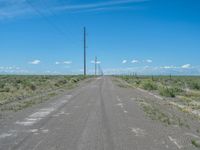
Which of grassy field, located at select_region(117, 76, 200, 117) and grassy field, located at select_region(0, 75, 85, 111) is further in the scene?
grassy field, located at select_region(117, 76, 200, 117)

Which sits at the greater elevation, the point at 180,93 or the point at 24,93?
the point at 24,93

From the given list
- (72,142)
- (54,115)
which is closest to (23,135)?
(72,142)

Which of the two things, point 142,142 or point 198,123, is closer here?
point 142,142

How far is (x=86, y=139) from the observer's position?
7.62 meters

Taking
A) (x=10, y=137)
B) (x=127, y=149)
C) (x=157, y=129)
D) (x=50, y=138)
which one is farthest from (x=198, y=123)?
(x=10, y=137)

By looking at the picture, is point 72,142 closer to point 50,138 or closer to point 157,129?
point 50,138

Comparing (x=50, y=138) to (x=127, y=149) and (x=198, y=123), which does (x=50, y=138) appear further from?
(x=198, y=123)

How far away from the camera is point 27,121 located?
10414 millimetres

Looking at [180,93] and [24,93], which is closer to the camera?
[24,93]

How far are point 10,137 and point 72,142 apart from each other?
1813 millimetres

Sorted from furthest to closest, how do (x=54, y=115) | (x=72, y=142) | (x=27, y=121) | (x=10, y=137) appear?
(x=54, y=115) → (x=27, y=121) → (x=10, y=137) → (x=72, y=142)

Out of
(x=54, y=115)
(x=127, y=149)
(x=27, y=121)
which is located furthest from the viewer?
(x=54, y=115)

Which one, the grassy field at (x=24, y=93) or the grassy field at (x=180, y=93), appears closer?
the grassy field at (x=24, y=93)

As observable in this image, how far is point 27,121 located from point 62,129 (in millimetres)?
→ 2012
